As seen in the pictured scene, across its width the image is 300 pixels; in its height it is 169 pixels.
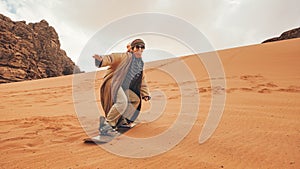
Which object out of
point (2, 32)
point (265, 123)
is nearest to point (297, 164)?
point (265, 123)

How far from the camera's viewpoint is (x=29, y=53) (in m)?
37.8

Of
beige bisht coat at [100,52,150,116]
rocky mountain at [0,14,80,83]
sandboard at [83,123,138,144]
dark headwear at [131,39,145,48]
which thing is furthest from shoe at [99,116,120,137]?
rocky mountain at [0,14,80,83]

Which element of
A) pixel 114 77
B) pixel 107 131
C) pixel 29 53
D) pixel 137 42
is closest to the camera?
pixel 107 131

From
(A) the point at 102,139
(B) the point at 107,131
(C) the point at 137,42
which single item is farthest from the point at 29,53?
(A) the point at 102,139

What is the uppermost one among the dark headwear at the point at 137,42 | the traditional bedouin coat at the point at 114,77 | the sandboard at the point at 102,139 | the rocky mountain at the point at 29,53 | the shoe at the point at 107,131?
the rocky mountain at the point at 29,53

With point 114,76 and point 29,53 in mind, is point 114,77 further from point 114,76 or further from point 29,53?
point 29,53

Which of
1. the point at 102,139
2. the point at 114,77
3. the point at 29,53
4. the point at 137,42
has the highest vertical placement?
the point at 29,53

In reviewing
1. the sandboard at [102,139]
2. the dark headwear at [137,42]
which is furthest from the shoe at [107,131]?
the dark headwear at [137,42]

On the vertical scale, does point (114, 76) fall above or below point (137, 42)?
below

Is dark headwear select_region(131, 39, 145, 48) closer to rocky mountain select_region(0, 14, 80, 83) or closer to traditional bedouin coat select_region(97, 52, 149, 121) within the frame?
traditional bedouin coat select_region(97, 52, 149, 121)

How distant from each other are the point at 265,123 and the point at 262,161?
54.5 inches

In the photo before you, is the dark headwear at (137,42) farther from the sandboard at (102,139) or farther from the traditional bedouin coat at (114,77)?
the sandboard at (102,139)

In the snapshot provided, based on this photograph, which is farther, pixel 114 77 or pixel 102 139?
pixel 114 77

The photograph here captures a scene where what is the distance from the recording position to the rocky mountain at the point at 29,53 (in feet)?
107
